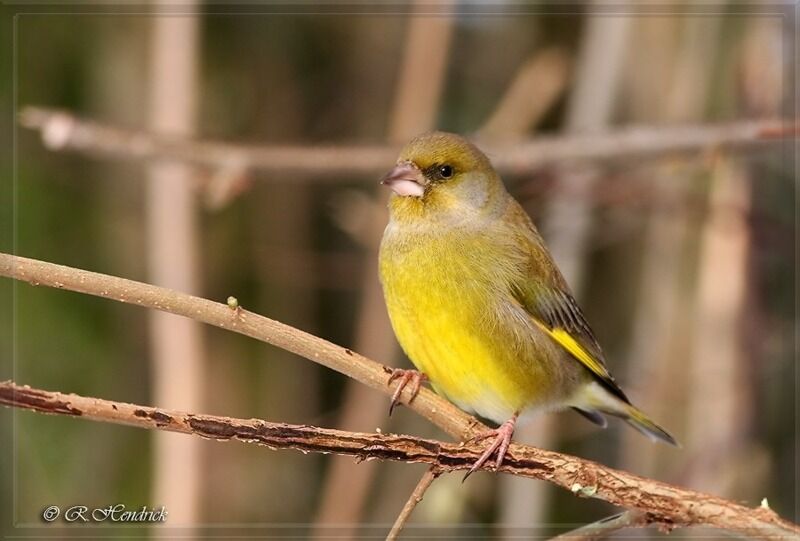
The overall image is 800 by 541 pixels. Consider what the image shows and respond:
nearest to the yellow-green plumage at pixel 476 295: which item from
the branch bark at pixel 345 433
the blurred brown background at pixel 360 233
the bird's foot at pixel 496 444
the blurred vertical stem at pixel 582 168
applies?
the bird's foot at pixel 496 444

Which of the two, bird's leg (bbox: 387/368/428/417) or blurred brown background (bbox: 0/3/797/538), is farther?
blurred brown background (bbox: 0/3/797/538)

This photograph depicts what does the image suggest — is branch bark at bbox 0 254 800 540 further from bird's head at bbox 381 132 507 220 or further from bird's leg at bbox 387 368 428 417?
bird's head at bbox 381 132 507 220

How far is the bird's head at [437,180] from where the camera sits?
9.49 ft

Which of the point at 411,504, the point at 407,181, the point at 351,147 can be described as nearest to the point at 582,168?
the point at 351,147

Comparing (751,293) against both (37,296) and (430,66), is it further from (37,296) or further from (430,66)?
(37,296)

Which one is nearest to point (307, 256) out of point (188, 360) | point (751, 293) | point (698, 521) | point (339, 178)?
point (339, 178)

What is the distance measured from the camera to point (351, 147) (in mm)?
3891

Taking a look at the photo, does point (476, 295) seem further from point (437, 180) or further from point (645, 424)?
point (645, 424)

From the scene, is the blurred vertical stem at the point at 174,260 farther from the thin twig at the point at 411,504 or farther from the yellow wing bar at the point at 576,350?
the thin twig at the point at 411,504

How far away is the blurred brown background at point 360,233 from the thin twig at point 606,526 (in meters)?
1.67

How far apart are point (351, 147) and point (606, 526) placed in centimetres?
221

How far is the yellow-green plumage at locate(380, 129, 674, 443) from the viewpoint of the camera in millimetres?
2713

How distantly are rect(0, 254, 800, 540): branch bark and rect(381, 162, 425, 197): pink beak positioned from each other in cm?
76

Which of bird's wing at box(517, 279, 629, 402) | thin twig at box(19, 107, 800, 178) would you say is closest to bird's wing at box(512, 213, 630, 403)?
bird's wing at box(517, 279, 629, 402)
